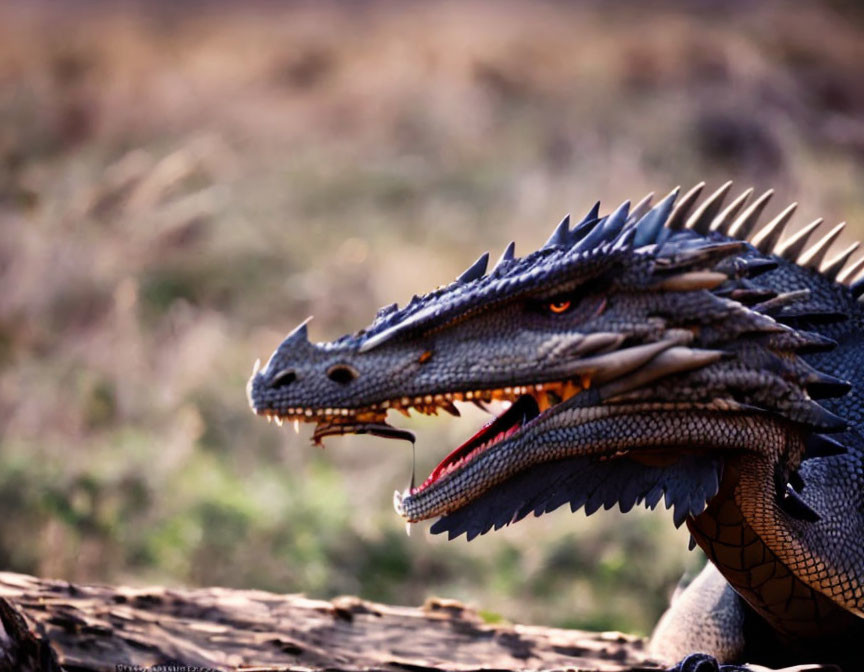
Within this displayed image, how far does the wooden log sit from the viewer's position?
13.3 feet

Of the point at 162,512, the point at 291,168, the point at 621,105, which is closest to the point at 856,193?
the point at 621,105

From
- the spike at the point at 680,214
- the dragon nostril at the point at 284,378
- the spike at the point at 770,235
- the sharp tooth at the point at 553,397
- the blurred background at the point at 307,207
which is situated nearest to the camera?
the dragon nostril at the point at 284,378

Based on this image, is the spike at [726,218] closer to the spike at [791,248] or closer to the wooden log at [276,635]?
the spike at [791,248]

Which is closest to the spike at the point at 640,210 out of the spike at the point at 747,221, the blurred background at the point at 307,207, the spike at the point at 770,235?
the spike at the point at 747,221

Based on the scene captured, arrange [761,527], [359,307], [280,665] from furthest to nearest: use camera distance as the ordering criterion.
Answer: [359,307] < [280,665] < [761,527]

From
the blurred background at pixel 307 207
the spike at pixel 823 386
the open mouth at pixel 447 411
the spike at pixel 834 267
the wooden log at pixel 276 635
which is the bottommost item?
the wooden log at pixel 276 635

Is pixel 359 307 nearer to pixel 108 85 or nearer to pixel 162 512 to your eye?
pixel 162 512

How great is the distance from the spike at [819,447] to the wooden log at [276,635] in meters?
1.29

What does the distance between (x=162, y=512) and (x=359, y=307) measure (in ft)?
11.1

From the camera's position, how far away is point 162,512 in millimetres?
7562

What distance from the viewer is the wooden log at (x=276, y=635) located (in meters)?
4.07

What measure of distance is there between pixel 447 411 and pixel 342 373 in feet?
0.96

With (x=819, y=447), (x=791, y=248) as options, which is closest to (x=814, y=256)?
(x=791, y=248)

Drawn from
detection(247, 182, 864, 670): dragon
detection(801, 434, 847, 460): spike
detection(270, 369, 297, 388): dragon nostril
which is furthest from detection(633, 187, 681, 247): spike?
detection(270, 369, 297, 388): dragon nostril
